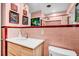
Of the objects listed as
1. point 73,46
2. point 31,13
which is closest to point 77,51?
point 73,46

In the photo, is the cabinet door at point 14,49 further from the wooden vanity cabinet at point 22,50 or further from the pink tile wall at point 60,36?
the pink tile wall at point 60,36

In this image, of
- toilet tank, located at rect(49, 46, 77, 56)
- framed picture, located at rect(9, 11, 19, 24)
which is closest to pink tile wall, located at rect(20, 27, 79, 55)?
toilet tank, located at rect(49, 46, 77, 56)

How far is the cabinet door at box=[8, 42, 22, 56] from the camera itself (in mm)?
1346

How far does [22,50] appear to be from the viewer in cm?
133

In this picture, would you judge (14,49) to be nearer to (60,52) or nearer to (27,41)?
→ (27,41)

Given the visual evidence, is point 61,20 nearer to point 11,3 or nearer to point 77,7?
point 77,7

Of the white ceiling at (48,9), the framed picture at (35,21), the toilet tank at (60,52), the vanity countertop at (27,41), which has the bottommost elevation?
the toilet tank at (60,52)

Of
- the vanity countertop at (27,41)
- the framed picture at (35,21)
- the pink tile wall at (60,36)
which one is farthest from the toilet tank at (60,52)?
the framed picture at (35,21)

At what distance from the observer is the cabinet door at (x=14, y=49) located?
4.42ft

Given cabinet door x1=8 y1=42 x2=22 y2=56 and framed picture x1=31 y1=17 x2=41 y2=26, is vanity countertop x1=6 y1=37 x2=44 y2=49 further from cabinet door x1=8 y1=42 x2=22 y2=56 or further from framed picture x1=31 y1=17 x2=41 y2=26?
framed picture x1=31 y1=17 x2=41 y2=26

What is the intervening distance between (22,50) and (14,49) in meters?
0.10

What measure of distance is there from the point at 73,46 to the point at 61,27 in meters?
0.25

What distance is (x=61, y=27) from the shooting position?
1.28m

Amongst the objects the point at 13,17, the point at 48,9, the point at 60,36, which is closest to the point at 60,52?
the point at 60,36
